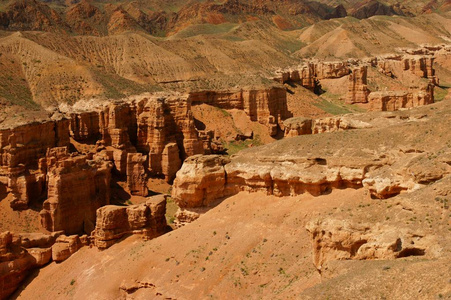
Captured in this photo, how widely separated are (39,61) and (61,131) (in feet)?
101

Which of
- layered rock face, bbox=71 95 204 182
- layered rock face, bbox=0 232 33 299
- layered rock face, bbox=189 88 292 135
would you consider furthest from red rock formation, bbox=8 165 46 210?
layered rock face, bbox=189 88 292 135

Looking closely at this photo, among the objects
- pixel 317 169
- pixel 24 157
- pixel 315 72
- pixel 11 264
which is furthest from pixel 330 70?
pixel 11 264

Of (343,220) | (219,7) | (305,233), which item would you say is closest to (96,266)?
(305,233)

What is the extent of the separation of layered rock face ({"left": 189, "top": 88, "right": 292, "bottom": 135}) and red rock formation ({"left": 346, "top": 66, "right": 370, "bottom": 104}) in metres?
22.4

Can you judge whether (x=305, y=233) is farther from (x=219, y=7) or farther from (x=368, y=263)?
(x=219, y=7)

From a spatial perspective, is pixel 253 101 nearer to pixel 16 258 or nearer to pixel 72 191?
pixel 72 191

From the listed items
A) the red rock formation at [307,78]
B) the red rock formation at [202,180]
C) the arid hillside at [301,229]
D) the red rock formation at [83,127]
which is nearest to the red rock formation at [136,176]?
the red rock formation at [83,127]

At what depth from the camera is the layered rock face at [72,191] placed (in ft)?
136

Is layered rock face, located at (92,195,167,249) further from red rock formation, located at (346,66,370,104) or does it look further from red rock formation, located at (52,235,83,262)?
red rock formation, located at (346,66,370,104)

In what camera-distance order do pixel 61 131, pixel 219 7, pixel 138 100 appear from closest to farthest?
pixel 61 131 → pixel 138 100 → pixel 219 7

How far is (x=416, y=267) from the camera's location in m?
14.8

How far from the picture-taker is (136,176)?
50969 mm

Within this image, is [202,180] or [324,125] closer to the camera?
[202,180]

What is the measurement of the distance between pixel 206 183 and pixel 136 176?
2040cm
